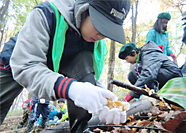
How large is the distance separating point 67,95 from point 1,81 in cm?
100

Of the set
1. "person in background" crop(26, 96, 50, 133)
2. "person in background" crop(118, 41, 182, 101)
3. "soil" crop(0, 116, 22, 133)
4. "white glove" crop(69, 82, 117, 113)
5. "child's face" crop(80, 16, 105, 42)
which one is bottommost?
"soil" crop(0, 116, 22, 133)

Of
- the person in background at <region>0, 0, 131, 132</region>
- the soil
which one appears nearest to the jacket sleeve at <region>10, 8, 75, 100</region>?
the person in background at <region>0, 0, 131, 132</region>

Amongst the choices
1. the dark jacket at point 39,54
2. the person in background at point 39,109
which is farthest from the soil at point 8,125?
the dark jacket at point 39,54

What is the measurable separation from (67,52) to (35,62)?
0.60 metres

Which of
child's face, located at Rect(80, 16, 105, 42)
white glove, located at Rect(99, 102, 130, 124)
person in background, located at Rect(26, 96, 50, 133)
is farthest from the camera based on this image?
person in background, located at Rect(26, 96, 50, 133)

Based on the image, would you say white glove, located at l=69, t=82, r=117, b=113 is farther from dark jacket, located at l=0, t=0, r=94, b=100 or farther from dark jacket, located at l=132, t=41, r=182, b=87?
dark jacket, located at l=132, t=41, r=182, b=87

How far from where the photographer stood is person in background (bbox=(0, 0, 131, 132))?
999mm

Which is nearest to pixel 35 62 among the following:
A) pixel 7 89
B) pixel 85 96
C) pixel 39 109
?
pixel 85 96

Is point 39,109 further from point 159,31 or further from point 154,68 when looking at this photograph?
point 159,31

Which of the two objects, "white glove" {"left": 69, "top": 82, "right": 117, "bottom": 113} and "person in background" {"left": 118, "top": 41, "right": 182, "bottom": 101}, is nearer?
"white glove" {"left": 69, "top": 82, "right": 117, "bottom": 113}

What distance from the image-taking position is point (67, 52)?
5.52ft

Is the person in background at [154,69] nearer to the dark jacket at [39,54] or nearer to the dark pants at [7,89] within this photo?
the dark jacket at [39,54]

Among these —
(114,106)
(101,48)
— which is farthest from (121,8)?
(114,106)

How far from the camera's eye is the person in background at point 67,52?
39.3 inches
